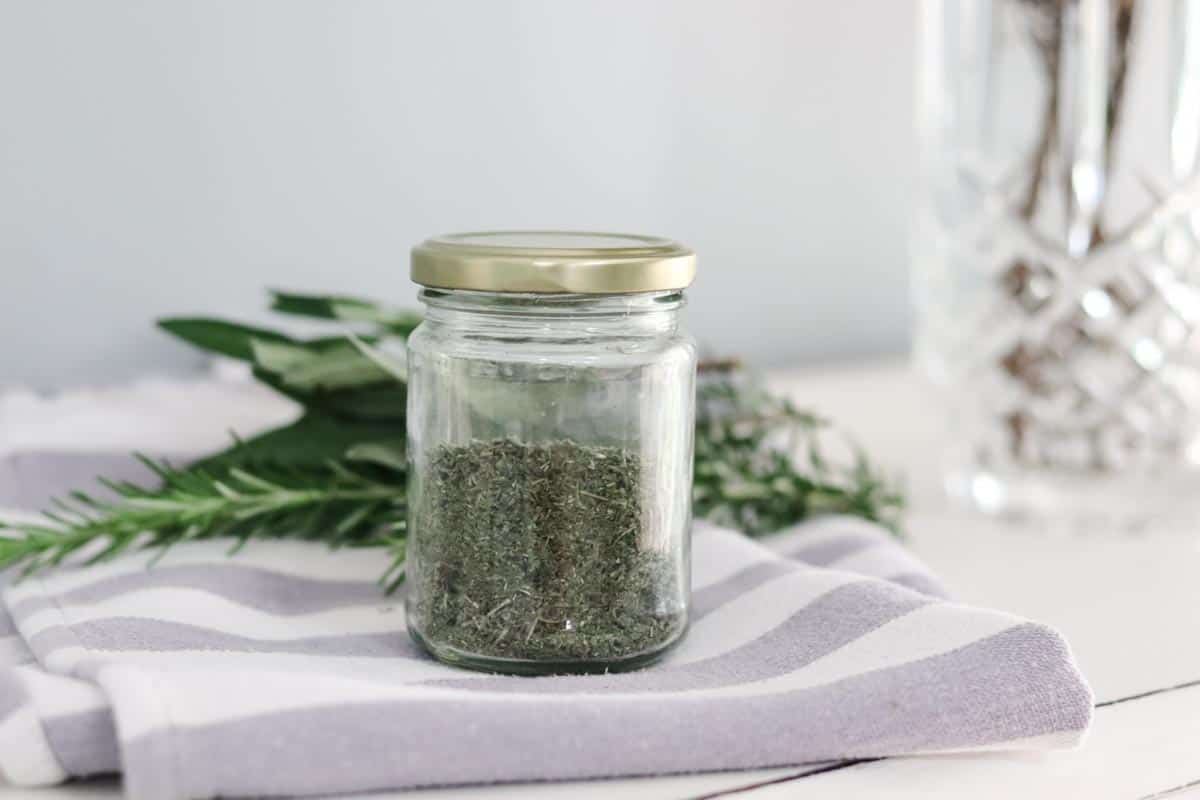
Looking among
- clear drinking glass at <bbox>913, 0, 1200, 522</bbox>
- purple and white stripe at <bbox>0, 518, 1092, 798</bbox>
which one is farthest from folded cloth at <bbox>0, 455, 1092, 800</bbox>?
clear drinking glass at <bbox>913, 0, 1200, 522</bbox>

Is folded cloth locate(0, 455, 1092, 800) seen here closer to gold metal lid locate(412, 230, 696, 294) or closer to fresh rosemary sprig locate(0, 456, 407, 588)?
fresh rosemary sprig locate(0, 456, 407, 588)

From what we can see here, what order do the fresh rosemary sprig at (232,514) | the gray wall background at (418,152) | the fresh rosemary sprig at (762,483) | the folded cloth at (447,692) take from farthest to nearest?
the gray wall background at (418,152) → the fresh rosemary sprig at (762,483) → the fresh rosemary sprig at (232,514) → the folded cloth at (447,692)

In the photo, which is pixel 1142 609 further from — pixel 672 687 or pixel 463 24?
pixel 463 24

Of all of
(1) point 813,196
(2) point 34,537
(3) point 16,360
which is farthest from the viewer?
(1) point 813,196

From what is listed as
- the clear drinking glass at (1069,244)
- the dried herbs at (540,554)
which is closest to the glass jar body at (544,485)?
the dried herbs at (540,554)

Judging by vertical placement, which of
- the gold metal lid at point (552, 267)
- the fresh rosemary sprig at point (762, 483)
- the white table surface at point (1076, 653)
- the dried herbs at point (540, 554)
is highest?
the gold metal lid at point (552, 267)

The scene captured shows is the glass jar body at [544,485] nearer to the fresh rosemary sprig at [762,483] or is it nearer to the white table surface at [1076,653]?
the white table surface at [1076,653]

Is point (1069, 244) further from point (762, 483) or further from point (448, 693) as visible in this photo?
point (448, 693)

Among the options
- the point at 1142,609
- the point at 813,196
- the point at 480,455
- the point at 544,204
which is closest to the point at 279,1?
the point at 544,204
